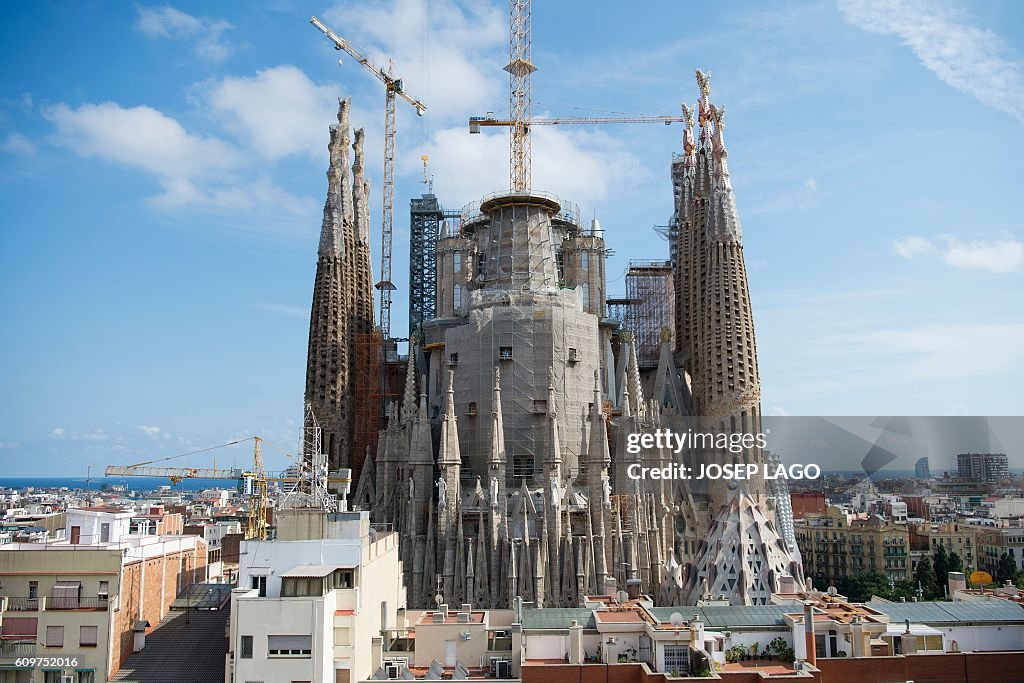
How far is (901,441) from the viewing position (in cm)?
6431

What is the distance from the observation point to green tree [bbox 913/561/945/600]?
2835 inches

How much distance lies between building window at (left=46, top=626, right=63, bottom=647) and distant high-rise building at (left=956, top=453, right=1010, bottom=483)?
65851 mm

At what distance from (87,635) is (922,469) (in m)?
65.5

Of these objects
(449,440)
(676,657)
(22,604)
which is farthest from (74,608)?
(449,440)

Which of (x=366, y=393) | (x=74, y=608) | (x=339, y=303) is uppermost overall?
(x=339, y=303)

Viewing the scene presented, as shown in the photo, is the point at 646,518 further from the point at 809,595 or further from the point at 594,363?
the point at 809,595

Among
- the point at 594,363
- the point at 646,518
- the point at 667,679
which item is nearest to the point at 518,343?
the point at 594,363

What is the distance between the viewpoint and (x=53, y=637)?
33688 millimetres

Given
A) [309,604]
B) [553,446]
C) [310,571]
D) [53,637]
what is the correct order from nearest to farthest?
1. [309,604]
2. [310,571]
3. [53,637]
4. [553,446]

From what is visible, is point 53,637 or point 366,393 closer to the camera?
point 53,637

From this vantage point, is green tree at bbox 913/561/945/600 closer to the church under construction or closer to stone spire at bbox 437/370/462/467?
the church under construction

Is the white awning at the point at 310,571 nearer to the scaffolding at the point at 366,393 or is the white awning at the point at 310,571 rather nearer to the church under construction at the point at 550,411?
the church under construction at the point at 550,411

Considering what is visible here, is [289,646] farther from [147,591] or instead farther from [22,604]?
[22,604]

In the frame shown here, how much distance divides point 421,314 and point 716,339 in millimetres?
29477
